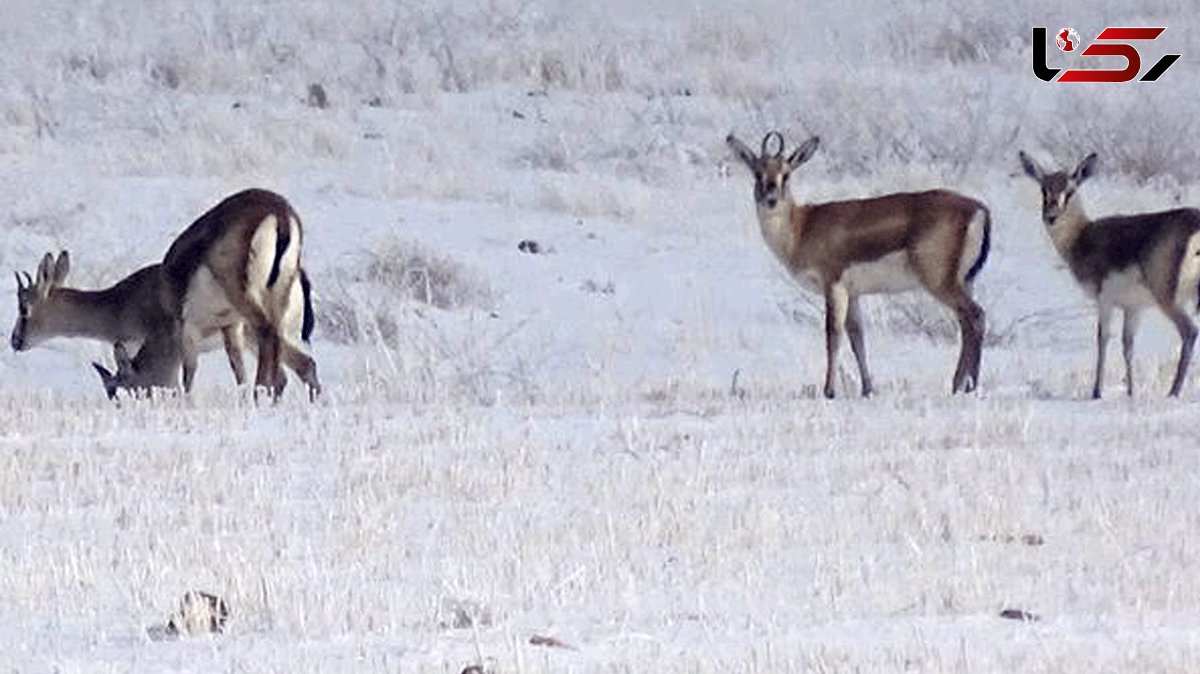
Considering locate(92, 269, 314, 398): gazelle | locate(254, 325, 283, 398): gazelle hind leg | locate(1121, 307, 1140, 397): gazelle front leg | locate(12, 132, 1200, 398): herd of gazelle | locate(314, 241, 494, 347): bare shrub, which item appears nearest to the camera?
locate(1121, 307, 1140, 397): gazelle front leg

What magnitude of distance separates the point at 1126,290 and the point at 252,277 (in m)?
4.54

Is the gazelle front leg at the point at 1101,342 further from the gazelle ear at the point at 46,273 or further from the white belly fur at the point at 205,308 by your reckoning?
the gazelle ear at the point at 46,273

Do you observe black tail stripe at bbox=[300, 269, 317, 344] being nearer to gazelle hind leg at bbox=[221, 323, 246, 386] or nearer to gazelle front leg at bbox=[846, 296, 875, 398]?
gazelle hind leg at bbox=[221, 323, 246, 386]

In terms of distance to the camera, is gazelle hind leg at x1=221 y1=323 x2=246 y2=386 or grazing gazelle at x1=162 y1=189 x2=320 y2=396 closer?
grazing gazelle at x1=162 y1=189 x2=320 y2=396

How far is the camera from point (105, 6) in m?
32.4

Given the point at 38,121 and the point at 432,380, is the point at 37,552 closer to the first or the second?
the point at 432,380

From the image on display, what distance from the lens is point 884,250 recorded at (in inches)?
596

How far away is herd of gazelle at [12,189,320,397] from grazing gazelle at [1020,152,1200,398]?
157 inches

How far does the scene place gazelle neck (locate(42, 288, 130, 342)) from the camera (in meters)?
16.3

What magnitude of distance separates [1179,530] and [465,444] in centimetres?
357

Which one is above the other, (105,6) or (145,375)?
(105,6)

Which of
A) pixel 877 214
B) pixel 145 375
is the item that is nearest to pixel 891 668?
pixel 877 214

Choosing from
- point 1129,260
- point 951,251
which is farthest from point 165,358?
point 1129,260

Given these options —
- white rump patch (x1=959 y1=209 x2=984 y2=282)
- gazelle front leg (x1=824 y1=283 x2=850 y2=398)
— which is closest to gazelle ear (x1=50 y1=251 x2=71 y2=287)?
gazelle front leg (x1=824 y1=283 x2=850 y2=398)
